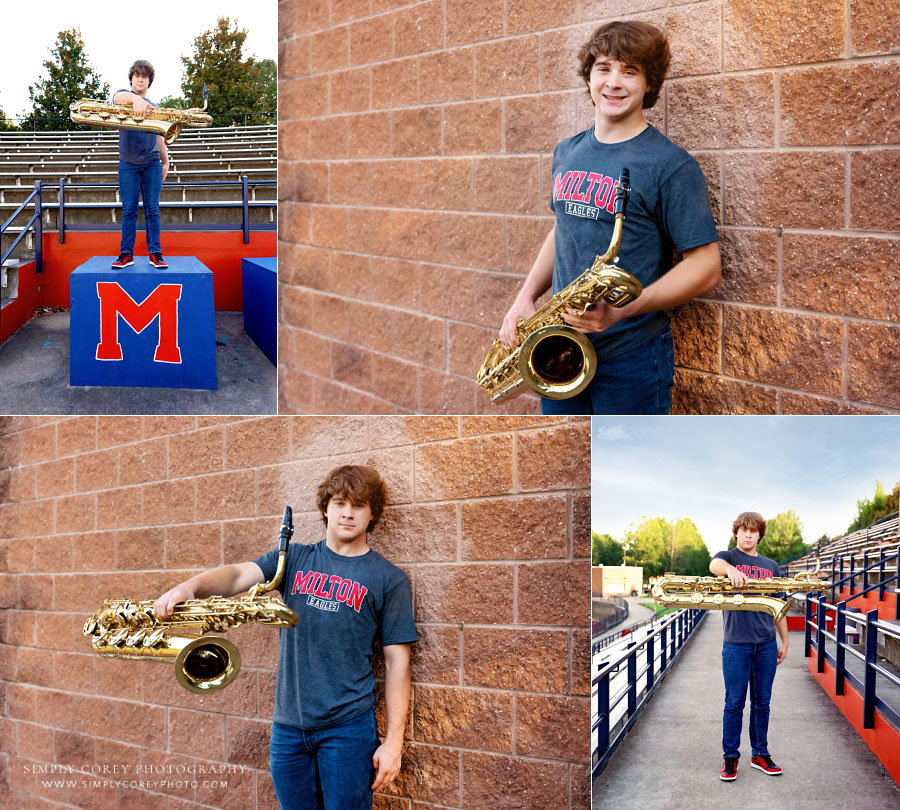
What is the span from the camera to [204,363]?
434 cm

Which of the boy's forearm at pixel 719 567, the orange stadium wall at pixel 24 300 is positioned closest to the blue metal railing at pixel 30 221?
the orange stadium wall at pixel 24 300

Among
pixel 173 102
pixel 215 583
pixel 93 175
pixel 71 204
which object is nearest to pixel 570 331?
pixel 215 583

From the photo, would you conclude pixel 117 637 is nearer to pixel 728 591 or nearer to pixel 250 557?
pixel 250 557

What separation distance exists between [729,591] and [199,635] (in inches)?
69.9

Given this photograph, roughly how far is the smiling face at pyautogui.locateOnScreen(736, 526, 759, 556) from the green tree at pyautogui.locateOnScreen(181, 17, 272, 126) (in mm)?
3000

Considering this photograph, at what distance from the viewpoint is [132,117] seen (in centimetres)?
401

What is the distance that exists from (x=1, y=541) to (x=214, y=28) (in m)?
2.91

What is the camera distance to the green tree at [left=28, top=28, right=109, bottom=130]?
158 inches

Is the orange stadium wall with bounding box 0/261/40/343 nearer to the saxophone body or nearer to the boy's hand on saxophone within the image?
the boy's hand on saxophone

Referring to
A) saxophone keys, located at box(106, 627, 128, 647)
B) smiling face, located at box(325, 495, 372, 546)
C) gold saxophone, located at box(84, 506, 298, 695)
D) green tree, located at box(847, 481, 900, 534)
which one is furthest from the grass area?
saxophone keys, located at box(106, 627, 128, 647)

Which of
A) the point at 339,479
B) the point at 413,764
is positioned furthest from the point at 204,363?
the point at 413,764

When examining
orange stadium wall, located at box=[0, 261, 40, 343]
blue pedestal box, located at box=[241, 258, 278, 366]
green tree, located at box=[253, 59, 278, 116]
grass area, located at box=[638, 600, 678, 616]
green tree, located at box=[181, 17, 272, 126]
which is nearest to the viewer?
grass area, located at box=[638, 600, 678, 616]

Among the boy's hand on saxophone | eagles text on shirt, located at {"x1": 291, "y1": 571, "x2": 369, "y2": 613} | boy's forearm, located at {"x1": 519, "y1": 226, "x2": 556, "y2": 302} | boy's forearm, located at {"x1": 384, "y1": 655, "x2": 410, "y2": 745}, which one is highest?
boy's forearm, located at {"x1": 519, "y1": 226, "x2": 556, "y2": 302}

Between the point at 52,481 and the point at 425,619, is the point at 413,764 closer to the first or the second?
the point at 425,619
